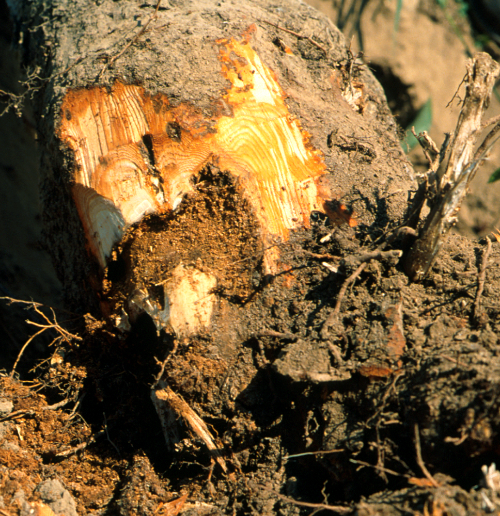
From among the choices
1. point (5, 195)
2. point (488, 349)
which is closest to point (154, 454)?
point (488, 349)

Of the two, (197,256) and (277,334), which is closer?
(277,334)

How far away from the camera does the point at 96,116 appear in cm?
155

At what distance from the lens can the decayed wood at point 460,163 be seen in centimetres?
119

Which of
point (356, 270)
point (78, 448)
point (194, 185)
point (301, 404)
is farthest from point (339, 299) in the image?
point (78, 448)

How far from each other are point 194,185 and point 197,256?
0.24 m

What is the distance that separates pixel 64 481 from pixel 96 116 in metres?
1.24

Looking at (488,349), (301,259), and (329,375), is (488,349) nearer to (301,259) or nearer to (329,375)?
(329,375)

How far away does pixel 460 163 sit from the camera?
1222 millimetres

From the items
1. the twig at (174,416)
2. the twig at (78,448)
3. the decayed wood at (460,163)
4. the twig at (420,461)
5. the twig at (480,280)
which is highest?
the decayed wood at (460,163)

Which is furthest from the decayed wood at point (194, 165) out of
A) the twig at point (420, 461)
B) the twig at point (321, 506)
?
the twig at point (420, 461)

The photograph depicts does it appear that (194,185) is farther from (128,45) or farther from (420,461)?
(420,461)

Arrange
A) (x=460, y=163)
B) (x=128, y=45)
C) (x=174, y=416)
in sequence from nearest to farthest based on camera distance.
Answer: (x=460, y=163)
(x=174, y=416)
(x=128, y=45)

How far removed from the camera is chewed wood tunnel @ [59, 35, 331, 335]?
1415 millimetres

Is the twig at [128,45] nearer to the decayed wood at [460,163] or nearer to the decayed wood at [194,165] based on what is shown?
the decayed wood at [194,165]
